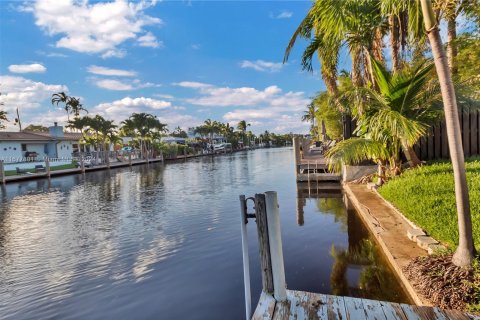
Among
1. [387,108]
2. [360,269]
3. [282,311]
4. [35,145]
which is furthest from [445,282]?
[35,145]

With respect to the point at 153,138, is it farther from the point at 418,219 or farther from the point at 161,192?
the point at 418,219

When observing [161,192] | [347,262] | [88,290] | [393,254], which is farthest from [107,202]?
[393,254]

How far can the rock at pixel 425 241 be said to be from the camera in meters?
4.77

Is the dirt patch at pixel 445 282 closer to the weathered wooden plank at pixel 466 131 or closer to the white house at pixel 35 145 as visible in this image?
the weathered wooden plank at pixel 466 131

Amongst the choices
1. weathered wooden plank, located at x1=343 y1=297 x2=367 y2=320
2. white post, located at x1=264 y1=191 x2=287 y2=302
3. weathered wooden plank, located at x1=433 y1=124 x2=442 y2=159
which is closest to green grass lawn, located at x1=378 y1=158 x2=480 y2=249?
weathered wooden plank, located at x1=343 y1=297 x2=367 y2=320

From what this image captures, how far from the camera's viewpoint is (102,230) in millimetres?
10180

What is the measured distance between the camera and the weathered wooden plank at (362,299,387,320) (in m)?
2.82

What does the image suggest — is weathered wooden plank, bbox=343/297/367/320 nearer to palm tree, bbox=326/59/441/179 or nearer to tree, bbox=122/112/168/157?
palm tree, bbox=326/59/441/179

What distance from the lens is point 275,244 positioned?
10.1 feet

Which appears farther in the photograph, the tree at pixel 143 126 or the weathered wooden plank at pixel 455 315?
the tree at pixel 143 126

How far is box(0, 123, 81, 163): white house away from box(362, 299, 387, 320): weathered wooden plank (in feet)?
125

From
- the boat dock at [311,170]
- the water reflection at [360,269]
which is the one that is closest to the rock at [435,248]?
the water reflection at [360,269]

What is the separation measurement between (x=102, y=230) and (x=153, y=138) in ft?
177

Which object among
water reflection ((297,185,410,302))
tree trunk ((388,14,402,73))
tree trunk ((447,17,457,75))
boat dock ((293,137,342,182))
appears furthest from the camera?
boat dock ((293,137,342,182))
